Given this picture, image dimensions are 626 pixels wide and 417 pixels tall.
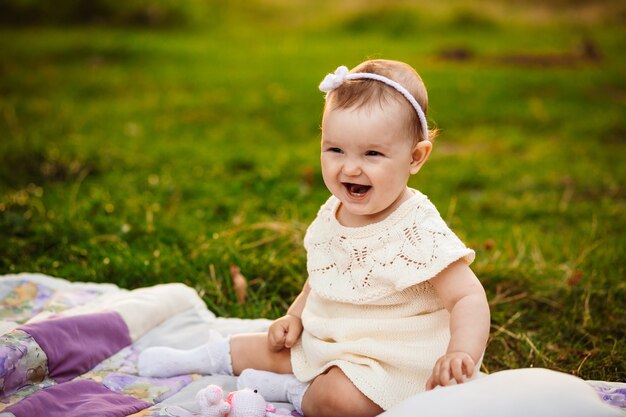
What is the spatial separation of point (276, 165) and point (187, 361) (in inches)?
103

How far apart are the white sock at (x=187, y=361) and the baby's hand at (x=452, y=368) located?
0.85 meters

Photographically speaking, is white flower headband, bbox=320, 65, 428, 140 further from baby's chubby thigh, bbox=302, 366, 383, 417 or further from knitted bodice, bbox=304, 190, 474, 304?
baby's chubby thigh, bbox=302, 366, 383, 417

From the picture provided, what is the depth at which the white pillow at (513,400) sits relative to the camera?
1.72m

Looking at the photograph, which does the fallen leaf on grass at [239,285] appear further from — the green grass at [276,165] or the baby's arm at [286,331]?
the baby's arm at [286,331]

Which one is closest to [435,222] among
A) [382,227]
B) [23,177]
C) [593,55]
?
[382,227]

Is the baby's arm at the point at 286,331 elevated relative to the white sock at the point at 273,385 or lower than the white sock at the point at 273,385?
elevated

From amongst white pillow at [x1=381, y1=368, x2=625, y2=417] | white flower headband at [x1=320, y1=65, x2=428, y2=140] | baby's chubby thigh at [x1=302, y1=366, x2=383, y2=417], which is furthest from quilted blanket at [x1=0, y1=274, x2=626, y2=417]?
white flower headband at [x1=320, y1=65, x2=428, y2=140]

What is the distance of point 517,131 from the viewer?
6172 mm

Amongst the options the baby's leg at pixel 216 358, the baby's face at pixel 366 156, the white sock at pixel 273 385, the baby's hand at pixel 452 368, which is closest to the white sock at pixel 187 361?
the baby's leg at pixel 216 358

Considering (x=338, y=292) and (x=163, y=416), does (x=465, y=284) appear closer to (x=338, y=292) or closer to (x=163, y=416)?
(x=338, y=292)

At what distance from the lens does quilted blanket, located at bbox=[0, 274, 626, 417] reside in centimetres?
209

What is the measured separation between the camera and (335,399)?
2062mm

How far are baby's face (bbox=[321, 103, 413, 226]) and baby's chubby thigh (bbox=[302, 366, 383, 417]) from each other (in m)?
0.51

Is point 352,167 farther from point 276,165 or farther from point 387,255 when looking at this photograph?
point 276,165
